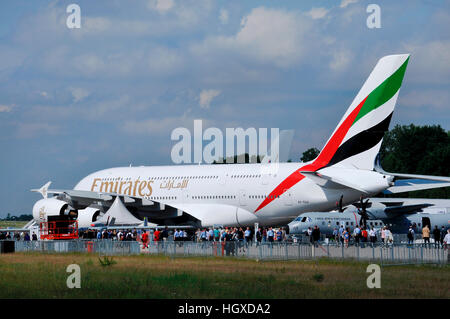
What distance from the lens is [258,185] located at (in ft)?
170

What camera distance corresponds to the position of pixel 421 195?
343 ft

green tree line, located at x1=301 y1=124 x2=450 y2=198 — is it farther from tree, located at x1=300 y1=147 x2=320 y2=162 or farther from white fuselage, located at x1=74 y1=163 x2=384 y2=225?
white fuselage, located at x1=74 y1=163 x2=384 y2=225

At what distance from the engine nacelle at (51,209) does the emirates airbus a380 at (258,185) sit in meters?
0.06

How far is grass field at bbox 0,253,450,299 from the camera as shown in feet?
75.0

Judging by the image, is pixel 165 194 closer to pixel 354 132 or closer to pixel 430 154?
pixel 354 132

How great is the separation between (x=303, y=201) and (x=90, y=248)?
1470 centimetres

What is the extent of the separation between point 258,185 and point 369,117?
343 inches

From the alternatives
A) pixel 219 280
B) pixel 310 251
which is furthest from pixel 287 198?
pixel 219 280

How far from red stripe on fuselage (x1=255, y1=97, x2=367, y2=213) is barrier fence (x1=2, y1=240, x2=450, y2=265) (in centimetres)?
1275

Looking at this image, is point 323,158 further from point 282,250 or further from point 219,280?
point 219,280

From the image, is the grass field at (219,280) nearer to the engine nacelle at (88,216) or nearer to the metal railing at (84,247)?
the metal railing at (84,247)

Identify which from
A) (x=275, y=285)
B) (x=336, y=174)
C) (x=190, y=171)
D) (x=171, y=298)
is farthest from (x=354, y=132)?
(x=171, y=298)

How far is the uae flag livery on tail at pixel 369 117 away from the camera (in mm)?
47844

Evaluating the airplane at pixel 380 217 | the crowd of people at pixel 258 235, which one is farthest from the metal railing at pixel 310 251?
the airplane at pixel 380 217
